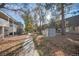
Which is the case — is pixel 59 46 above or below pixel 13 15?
below

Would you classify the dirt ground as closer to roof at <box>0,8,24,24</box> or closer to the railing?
the railing

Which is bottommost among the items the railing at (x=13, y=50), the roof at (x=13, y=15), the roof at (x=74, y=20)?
the railing at (x=13, y=50)

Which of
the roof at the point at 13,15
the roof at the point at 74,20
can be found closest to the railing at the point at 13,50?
the roof at the point at 13,15

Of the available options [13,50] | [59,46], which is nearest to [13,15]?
[13,50]

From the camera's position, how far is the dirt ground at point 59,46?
2633 millimetres

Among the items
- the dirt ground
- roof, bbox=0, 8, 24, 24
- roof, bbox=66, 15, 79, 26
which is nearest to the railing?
the dirt ground

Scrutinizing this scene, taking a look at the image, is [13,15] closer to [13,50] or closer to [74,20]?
[13,50]

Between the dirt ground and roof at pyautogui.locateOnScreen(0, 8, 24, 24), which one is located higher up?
roof at pyautogui.locateOnScreen(0, 8, 24, 24)

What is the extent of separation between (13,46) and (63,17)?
805 mm

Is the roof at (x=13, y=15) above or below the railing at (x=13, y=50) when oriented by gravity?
above

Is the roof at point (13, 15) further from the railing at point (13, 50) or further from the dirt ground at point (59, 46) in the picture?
the dirt ground at point (59, 46)

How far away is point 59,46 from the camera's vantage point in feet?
8.75

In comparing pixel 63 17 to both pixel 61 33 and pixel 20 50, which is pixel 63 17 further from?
pixel 20 50

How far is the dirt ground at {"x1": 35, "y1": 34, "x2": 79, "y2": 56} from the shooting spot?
2.63m
